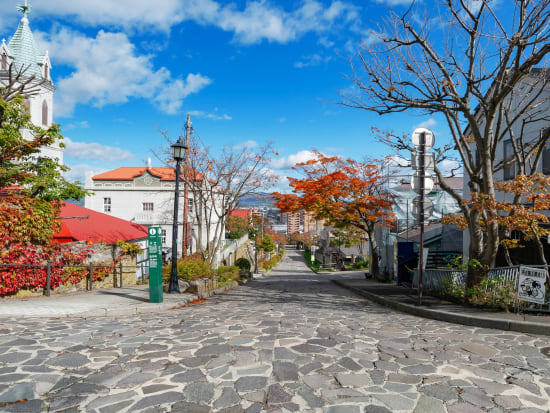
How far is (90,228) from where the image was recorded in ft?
61.1

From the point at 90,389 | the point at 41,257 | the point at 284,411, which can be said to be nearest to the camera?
the point at 284,411

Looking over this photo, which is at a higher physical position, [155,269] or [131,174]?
[131,174]

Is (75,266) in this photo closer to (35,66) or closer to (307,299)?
(307,299)

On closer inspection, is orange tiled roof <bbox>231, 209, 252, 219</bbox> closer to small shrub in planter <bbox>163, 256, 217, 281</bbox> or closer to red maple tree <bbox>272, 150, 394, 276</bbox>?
red maple tree <bbox>272, 150, 394, 276</bbox>

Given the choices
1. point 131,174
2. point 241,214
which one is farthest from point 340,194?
point 241,214

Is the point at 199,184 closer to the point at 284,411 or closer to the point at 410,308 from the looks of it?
the point at 410,308

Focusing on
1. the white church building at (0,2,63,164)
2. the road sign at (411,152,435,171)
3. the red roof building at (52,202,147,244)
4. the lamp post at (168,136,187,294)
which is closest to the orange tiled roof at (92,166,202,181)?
the white church building at (0,2,63,164)

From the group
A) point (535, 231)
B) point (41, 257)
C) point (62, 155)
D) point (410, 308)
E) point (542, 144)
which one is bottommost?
point (410, 308)

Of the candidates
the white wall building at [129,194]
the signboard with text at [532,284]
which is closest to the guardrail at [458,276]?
the signboard with text at [532,284]

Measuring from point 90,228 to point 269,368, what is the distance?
16.9 m

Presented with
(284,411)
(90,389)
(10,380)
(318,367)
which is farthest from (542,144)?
(10,380)

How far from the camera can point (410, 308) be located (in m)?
9.64

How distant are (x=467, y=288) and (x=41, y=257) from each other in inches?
508

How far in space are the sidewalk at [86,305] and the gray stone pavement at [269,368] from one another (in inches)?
51.2
